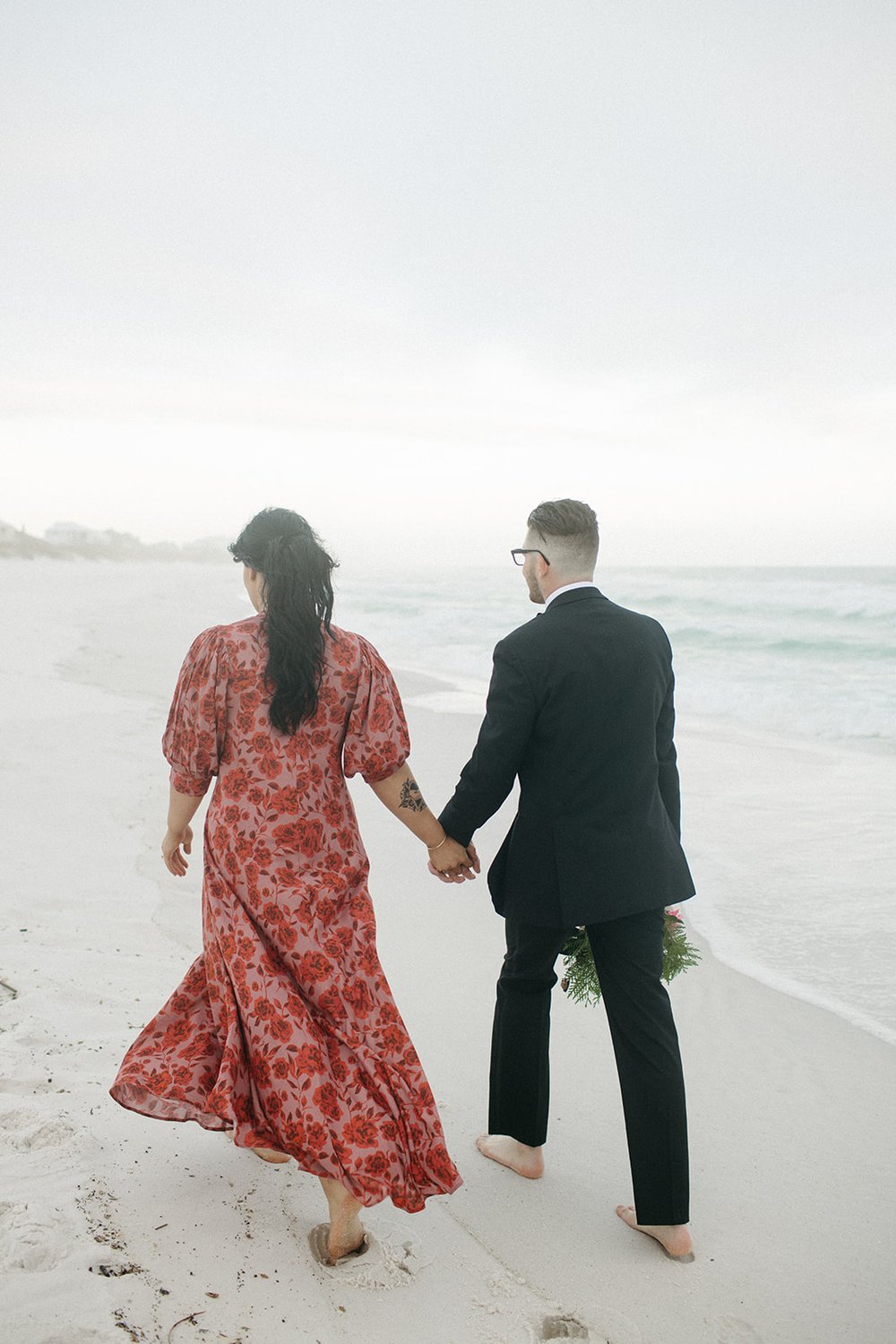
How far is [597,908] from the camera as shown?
270 cm

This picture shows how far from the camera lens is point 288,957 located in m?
2.59

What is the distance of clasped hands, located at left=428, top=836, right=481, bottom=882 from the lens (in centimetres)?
301

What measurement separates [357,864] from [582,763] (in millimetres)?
661

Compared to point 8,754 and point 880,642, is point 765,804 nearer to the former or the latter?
point 8,754

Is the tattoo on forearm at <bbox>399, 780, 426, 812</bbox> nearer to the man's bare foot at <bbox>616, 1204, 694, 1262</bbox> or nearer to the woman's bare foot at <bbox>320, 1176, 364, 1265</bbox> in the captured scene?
the woman's bare foot at <bbox>320, 1176, 364, 1265</bbox>

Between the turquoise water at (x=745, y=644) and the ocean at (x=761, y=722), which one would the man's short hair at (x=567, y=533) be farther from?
the turquoise water at (x=745, y=644)

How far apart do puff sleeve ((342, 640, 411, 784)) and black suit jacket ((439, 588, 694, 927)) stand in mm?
245

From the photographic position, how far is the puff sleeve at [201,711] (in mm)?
2609

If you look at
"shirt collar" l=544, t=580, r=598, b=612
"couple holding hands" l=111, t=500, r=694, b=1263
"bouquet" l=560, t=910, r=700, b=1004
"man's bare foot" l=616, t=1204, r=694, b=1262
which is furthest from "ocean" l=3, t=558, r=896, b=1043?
"shirt collar" l=544, t=580, r=598, b=612

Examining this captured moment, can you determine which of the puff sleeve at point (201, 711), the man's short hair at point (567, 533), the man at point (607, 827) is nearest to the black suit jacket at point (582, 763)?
the man at point (607, 827)

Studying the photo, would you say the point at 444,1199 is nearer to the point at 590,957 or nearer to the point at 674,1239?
the point at 674,1239

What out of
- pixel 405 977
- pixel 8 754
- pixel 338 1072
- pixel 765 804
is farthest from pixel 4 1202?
pixel 765 804

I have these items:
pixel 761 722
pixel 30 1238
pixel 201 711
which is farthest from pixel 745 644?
pixel 30 1238

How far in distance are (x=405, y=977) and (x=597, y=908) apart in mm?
2000
